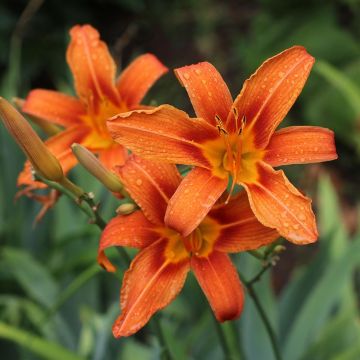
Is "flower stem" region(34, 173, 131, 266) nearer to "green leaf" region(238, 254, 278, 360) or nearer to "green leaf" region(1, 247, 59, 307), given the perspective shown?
"green leaf" region(238, 254, 278, 360)

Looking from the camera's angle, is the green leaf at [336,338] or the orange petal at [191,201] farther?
the green leaf at [336,338]

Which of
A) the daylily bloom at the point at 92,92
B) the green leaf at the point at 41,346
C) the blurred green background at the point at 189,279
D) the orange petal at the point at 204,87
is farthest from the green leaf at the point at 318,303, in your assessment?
the orange petal at the point at 204,87

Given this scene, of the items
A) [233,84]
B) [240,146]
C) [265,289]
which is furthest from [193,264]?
[233,84]

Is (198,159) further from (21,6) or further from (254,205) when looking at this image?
(21,6)

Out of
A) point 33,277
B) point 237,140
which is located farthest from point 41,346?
point 237,140

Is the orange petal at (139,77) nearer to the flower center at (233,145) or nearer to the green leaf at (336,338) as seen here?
the flower center at (233,145)

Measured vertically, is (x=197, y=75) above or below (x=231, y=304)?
above
